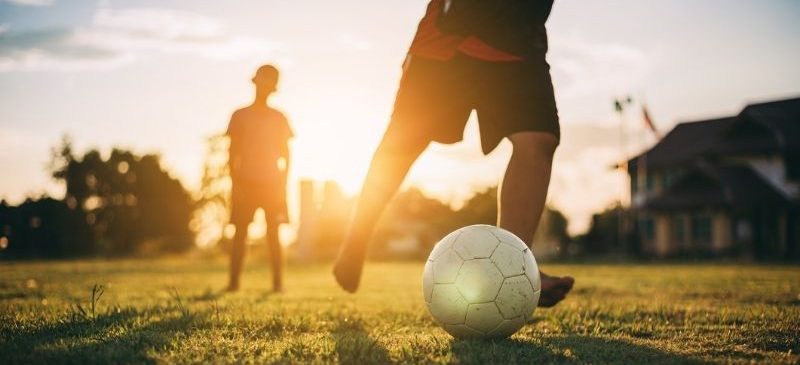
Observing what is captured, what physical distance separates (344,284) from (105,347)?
1.62m

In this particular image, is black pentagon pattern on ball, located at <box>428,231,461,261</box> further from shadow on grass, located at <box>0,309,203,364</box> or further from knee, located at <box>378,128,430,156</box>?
shadow on grass, located at <box>0,309,203,364</box>

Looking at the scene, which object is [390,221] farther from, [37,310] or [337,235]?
[37,310]

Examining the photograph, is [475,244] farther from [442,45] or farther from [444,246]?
[442,45]

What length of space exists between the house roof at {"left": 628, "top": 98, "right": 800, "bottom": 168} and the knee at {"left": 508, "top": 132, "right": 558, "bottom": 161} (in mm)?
32764

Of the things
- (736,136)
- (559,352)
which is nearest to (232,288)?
(559,352)

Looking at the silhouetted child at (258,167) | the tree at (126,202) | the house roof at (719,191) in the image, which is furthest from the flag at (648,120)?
the tree at (126,202)

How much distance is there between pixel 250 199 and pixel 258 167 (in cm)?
36

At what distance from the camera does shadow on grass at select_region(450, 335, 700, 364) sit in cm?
250

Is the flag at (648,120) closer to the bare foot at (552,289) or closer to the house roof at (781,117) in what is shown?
the house roof at (781,117)

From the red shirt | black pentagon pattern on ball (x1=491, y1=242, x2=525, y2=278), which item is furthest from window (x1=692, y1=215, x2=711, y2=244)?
black pentagon pattern on ball (x1=491, y1=242, x2=525, y2=278)

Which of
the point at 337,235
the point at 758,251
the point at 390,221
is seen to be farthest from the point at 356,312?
the point at 390,221

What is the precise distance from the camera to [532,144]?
144 inches

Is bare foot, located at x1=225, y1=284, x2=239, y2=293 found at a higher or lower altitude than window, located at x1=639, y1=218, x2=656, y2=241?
higher

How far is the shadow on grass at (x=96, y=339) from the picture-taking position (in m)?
2.43
